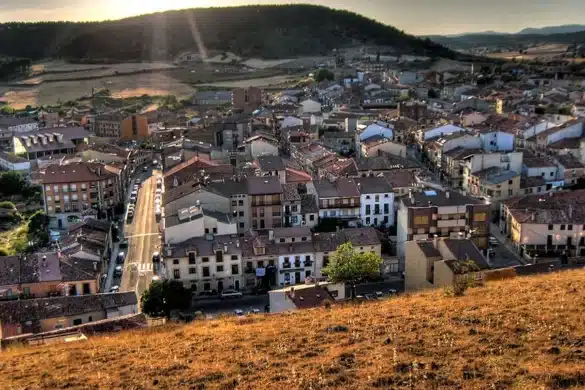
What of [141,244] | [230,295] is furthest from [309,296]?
[141,244]

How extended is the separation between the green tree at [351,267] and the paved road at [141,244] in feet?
29.7

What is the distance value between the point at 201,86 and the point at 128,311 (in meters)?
90.7

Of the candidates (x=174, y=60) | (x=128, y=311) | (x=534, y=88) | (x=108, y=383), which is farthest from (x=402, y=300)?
(x=174, y=60)

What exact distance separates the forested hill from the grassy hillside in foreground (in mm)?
133414

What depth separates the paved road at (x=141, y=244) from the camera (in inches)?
1201

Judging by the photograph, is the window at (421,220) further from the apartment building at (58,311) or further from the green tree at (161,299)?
the apartment building at (58,311)

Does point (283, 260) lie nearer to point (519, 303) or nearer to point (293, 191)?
point (293, 191)

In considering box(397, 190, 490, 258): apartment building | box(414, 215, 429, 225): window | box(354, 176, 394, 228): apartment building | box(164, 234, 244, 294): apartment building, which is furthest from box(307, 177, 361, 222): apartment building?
box(164, 234, 244, 294): apartment building

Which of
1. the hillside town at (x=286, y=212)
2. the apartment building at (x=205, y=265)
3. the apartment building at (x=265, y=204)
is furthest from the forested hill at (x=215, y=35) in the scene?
the apartment building at (x=205, y=265)

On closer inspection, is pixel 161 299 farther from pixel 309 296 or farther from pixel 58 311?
pixel 309 296

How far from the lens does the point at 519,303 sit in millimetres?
16219

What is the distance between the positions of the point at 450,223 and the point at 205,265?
39.2 feet

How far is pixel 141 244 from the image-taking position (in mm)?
35438

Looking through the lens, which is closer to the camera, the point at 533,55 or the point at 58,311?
the point at 58,311
